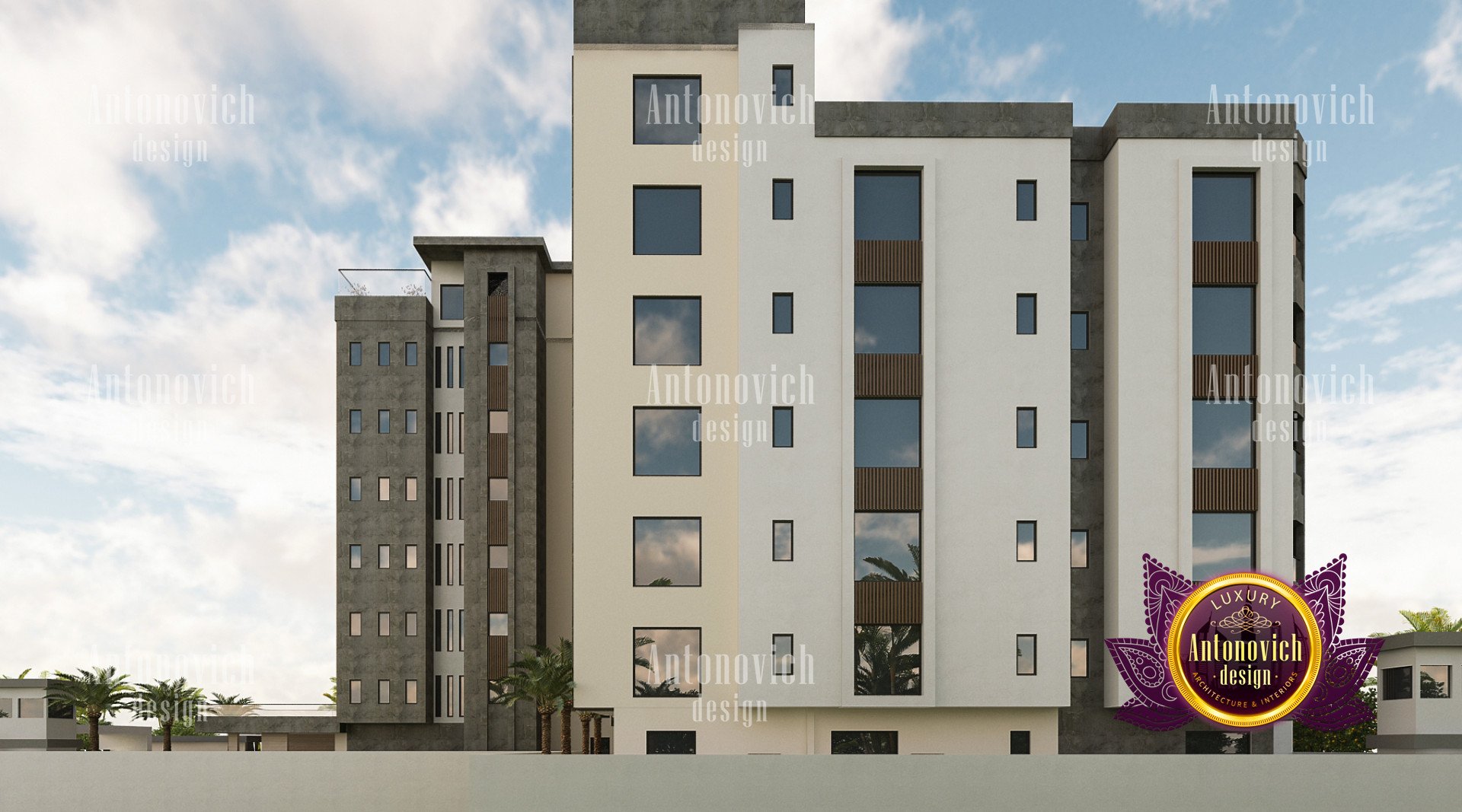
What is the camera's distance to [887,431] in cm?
2562

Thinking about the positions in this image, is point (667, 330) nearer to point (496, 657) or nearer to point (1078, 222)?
point (1078, 222)

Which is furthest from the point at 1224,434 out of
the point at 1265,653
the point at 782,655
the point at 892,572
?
the point at 782,655

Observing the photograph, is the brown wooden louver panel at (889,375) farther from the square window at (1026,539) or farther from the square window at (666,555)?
the square window at (666,555)

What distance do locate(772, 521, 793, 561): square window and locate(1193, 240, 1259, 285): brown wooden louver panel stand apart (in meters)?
13.6

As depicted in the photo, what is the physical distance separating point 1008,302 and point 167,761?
2789 centimetres

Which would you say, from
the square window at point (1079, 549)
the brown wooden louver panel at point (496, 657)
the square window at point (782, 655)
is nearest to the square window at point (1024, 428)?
the square window at point (1079, 549)

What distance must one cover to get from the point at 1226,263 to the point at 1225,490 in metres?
6.40

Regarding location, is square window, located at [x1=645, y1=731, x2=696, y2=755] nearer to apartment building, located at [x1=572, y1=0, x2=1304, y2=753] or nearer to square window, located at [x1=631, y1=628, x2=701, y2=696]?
apartment building, located at [x1=572, y1=0, x2=1304, y2=753]

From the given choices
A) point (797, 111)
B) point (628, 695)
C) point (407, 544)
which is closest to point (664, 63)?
point (797, 111)

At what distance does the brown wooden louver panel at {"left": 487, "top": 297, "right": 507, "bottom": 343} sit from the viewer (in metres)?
44.2

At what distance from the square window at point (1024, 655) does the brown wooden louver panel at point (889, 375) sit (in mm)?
7270

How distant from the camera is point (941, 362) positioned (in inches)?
1005

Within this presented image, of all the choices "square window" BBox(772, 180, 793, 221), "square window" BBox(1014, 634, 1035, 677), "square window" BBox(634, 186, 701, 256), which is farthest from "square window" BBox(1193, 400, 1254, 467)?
"square window" BBox(634, 186, 701, 256)

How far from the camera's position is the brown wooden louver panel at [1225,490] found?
25281 mm
